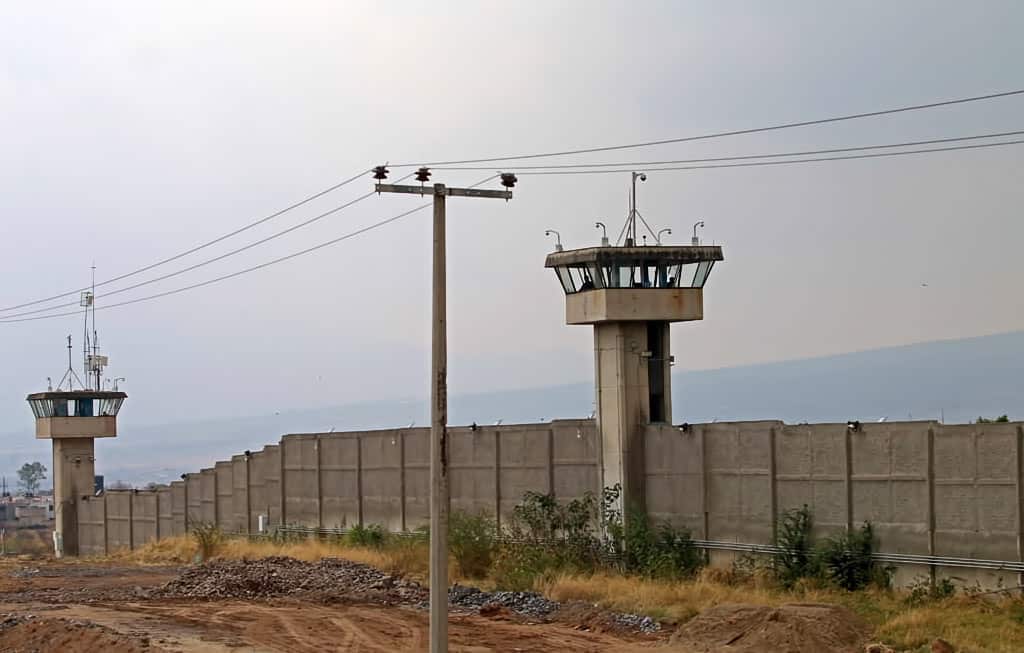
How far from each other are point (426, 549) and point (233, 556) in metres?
9.47

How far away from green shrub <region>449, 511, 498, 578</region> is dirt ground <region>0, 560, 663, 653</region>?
13.3 feet

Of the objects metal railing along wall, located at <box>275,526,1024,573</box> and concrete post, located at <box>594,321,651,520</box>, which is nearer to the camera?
metal railing along wall, located at <box>275,526,1024,573</box>

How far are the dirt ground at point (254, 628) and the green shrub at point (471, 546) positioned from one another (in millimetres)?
4040

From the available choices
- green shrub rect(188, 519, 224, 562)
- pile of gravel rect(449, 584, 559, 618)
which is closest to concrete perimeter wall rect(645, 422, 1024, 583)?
pile of gravel rect(449, 584, 559, 618)

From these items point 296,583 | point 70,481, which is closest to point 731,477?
point 296,583

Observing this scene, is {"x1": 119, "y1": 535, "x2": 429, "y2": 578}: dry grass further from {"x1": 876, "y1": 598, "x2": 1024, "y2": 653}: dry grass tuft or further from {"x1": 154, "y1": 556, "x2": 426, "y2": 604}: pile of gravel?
{"x1": 876, "y1": 598, "x2": 1024, "y2": 653}: dry grass tuft

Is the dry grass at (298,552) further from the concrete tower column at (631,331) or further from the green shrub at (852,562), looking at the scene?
the green shrub at (852,562)

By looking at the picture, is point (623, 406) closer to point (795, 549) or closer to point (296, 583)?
point (795, 549)

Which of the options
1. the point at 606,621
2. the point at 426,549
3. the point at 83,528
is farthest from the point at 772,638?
the point at 83,528

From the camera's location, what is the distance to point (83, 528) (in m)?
69.2

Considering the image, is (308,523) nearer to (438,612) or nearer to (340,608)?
(340,608)

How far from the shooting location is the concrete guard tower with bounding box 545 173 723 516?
103 ft

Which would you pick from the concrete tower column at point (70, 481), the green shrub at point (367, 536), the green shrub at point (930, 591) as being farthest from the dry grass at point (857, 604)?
the concrete tower column at point (70, 481)

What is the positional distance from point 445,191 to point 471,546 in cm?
1528
